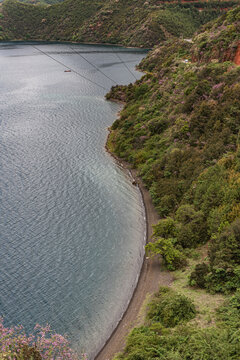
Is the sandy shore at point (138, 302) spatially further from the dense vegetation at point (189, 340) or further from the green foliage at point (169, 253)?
the dense vegetation at point (189, 340)

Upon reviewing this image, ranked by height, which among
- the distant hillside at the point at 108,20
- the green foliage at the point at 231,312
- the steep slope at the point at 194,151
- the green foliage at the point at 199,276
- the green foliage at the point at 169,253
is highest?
the distant hillside at the point at 108,20

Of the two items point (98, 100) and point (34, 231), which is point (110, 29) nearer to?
point (98, 100)

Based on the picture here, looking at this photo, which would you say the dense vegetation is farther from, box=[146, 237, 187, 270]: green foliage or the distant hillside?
the distant hillside

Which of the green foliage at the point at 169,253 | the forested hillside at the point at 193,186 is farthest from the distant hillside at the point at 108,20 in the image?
the green foliage at the point at 169,253

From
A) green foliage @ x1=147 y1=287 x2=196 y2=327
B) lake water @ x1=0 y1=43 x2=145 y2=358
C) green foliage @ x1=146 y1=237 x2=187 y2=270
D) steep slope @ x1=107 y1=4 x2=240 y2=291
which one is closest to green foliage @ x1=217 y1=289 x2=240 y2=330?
steep slope @ x1=107 y1=4 x2=240 y2=291

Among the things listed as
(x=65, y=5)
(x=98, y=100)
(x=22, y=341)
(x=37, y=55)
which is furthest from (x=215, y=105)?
(x=65, y=5)
